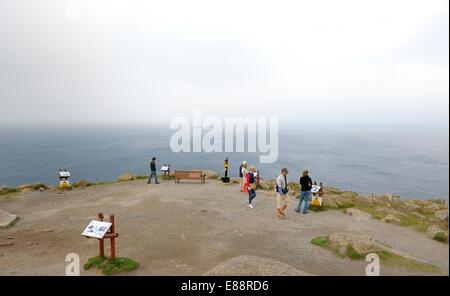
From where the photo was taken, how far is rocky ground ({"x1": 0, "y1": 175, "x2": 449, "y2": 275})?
926cm

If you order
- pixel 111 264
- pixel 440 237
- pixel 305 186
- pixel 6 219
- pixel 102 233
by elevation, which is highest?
pixel 305 186

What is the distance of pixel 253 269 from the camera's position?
835cm

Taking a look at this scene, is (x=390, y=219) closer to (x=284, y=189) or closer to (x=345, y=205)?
(x=345, y=205)

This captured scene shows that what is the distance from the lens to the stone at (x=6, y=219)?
13.6 m

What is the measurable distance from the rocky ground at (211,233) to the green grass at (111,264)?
0.29m

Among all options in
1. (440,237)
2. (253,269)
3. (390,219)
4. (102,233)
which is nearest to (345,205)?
(390,219)

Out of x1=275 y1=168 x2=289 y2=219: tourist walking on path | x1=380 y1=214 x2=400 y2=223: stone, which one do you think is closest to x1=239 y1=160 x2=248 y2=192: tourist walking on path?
x1=275 y1=168 x2=289 y2=219: tourist walking on path

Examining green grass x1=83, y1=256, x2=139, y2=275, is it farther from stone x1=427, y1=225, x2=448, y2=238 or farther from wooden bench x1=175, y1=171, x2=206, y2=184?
wooden bench x1=175, y1=171, x2=206, y2=184

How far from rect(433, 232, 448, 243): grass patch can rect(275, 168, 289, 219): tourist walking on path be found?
647 cm

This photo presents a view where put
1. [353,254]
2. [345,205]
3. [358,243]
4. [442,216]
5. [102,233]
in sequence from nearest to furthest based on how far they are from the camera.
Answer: [102,233] → [353,254] → [358,243] → [442,216] → [345,205]

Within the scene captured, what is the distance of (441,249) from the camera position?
11.5 meters

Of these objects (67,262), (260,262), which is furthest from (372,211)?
(67,262)

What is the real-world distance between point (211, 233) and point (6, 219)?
Answer: 10504 mm

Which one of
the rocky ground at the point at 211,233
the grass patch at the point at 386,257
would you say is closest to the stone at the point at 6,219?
the rocky ground at the point at 211,233
